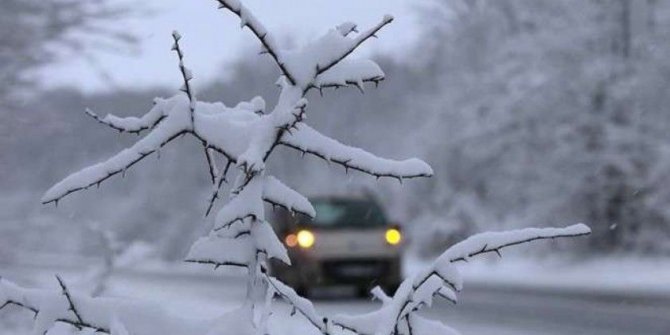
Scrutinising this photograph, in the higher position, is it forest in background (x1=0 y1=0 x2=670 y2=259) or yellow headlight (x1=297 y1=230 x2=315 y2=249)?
forest in background (x1=0 y1=0 x2=670 y2=259)

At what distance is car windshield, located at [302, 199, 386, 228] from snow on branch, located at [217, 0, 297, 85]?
16.1m

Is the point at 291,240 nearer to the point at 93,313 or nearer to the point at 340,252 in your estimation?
the point at 340,252

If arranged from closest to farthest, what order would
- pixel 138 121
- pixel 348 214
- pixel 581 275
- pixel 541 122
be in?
1. pixel 138 121
2. pixel 348 214
3. pixel 581 275
4. pixel 541 122

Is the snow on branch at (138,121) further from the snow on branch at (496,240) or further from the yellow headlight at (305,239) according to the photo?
the yellow headlight at (305,239)

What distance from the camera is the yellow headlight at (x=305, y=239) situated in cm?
1772

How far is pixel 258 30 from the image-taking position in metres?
1.81

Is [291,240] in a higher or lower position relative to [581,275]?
lower

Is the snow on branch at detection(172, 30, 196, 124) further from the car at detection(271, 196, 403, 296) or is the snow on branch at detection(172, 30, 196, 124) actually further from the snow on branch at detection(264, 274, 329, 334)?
the car at detection(271, 196, 403, 296)

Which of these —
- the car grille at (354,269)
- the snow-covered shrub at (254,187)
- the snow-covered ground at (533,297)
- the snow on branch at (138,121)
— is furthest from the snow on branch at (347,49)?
the car grille at (354,269)

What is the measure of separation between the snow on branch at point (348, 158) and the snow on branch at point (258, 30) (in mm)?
80

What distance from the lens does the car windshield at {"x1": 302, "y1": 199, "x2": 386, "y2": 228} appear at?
18234mm

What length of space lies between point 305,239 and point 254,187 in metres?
16.0

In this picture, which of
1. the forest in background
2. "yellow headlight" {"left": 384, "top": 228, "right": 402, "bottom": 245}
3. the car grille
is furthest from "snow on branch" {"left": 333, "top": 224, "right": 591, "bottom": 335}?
"yellow headlight" {"left": 384, "top": 228, "right": 402, "bottom": 245}

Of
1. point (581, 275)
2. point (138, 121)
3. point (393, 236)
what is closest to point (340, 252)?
point (393, 236)
